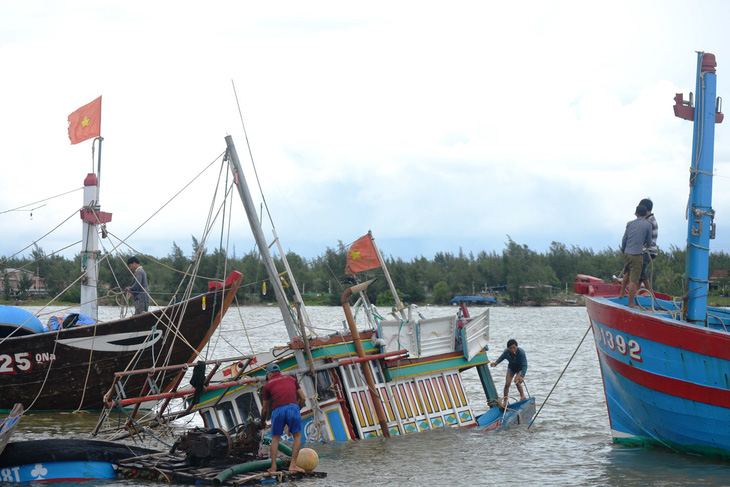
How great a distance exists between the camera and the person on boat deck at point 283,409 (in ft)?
39.8

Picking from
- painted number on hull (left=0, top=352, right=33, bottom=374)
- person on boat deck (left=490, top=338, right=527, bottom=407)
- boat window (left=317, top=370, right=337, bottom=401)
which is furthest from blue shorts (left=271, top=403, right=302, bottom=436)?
painted number on hull (left=0, top=352, right=33, bottom=374)

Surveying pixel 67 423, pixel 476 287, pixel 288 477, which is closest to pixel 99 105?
pixel 67 423

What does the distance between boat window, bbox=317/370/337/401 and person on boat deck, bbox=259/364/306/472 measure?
2.57 meters

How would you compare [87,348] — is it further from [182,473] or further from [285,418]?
[285,418]

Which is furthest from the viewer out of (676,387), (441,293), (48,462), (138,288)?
(441,293)

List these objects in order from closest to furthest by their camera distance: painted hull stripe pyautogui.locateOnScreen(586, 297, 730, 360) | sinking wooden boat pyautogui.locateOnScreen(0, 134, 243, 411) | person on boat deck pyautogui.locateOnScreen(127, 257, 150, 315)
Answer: painted hull stripe pyautogui.locateOnScreen(586, 297, 730, 360) < sinking wooden boat pyautogui.locateOnScreen(0, 134, 243, 411) < person on boat deck pyautogui.locateOnScreen(127, 257, 150, 315)

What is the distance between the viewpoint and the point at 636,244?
13344 millimetres

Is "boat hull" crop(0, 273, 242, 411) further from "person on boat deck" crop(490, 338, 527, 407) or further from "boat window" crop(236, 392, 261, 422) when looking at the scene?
"person on boat deck" crop(490, 338, 527, 407)

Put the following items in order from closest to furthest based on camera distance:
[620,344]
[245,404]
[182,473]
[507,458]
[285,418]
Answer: [182,473]
[285,418]
[620,344]
[507,458]
[245,404]

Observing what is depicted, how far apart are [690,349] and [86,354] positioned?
13.9 m

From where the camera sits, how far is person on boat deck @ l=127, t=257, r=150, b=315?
19.0 metres

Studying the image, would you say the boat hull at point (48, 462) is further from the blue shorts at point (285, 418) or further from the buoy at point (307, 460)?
the buoy at point (307, 460)

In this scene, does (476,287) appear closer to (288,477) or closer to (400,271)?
(400,271)

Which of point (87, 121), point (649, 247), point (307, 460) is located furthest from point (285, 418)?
point (87, 121)
